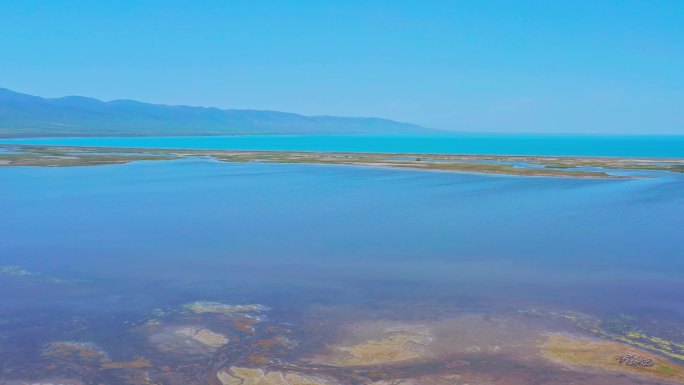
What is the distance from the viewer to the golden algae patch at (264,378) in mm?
12211

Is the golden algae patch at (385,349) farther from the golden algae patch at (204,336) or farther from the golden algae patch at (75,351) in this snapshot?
the golden algae patch at (75,351)

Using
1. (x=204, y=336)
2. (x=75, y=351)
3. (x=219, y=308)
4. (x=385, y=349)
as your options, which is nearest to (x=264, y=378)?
(x=204, y=336)

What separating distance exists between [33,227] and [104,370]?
65.6ft

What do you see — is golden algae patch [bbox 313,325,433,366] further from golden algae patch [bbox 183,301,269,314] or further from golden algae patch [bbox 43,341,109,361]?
golden algae patch [bbox 43,341,109,361]

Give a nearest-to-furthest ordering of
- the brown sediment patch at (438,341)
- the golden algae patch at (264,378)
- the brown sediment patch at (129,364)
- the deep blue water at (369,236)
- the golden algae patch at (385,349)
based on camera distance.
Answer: the golden algae patch at (264,378) < the brown sediment patch at (129,364) < the golden algae patch at (385,349) < the brown sediment patch at (438,341) < the deep blue water at (369,236)

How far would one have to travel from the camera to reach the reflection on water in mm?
13414

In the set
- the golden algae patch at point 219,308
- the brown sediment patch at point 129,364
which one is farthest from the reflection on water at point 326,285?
the golden algae patch at point 219,308

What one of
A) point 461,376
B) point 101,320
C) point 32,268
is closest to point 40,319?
point 101,320

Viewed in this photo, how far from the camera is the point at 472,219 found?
32.8 meters

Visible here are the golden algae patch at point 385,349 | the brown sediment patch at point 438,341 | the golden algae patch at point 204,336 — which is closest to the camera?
the golden algae patch at point 385,349

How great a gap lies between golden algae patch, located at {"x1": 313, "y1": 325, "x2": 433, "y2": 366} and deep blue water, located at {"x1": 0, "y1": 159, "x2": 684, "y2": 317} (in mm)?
4053

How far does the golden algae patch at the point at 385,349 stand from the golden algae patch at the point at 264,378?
2.87 feet

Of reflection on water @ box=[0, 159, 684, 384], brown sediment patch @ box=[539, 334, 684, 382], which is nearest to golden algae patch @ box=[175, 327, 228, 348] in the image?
reflection on water @ box=[0, 159, 684, 384]

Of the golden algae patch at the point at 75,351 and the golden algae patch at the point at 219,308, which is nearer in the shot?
the golden algae patch at the point at 75,351
